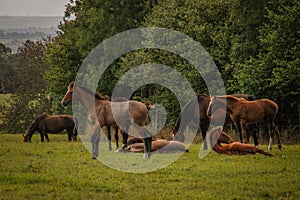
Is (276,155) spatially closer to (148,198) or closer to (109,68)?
(148,198)

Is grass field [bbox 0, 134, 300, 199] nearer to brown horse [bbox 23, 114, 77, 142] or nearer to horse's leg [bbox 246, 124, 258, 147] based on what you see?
horse's leg [bbox 246, 124, 258, 147]

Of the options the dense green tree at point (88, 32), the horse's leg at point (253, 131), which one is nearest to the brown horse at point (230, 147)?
the horse's leg at point (253, 131)

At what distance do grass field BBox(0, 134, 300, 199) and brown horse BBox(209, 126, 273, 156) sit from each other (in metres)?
0.29

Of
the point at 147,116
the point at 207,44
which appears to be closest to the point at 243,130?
the point at 147,116

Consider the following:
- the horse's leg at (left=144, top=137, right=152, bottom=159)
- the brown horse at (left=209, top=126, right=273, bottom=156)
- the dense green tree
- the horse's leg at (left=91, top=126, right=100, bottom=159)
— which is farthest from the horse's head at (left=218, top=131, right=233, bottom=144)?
the dense green tree

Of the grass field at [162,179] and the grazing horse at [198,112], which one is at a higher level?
the grazing horse at [198,112]

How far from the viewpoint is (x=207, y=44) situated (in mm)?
31031

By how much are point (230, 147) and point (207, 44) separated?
48.3 feet

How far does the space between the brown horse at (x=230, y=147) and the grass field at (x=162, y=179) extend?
29 centimetres

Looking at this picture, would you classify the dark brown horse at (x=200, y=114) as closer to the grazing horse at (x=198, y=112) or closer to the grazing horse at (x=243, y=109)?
the grazing horse at (x=198, y=112)

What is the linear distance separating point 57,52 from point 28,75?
11412mm

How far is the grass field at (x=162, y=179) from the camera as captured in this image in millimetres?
11219

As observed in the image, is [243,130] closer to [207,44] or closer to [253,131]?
[253,131]

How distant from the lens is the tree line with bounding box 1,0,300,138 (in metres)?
24.1
